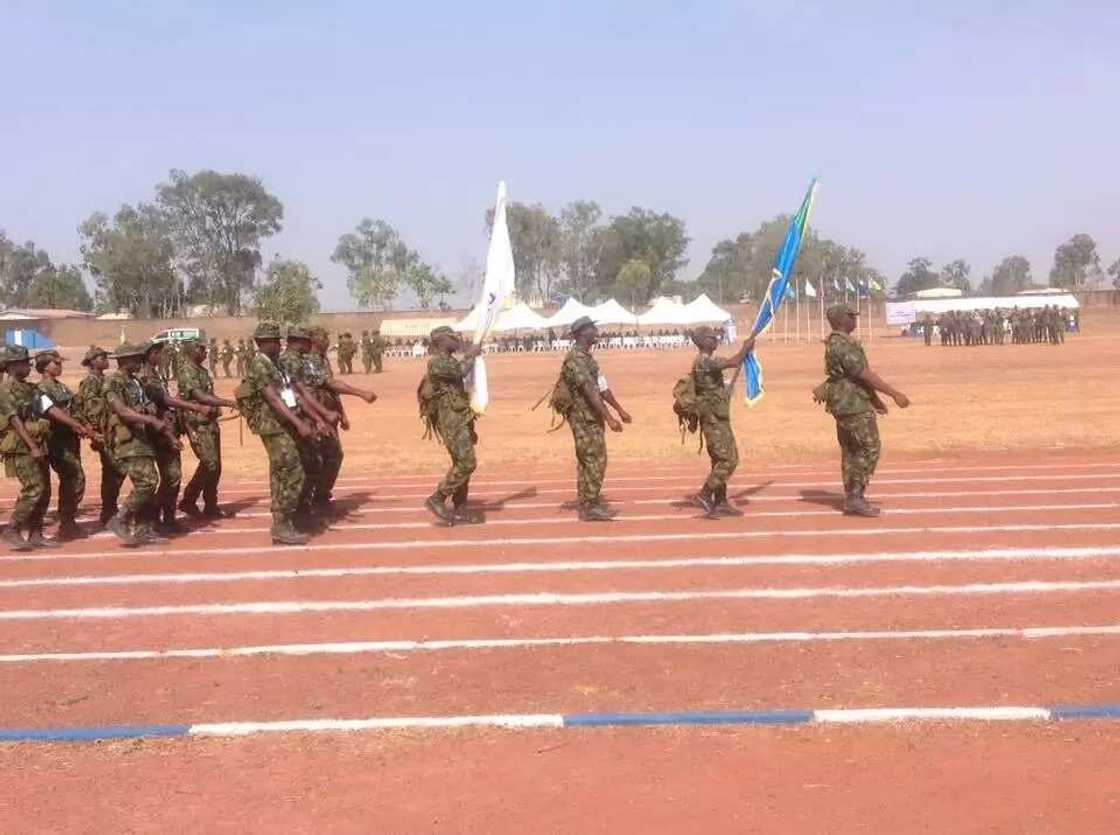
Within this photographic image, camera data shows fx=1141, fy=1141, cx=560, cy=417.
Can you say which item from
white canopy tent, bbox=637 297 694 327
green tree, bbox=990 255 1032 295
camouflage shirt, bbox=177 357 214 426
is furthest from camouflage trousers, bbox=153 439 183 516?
green tree, bbox=990 255 1032 295

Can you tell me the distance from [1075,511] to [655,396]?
15108mm

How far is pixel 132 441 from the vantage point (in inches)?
340

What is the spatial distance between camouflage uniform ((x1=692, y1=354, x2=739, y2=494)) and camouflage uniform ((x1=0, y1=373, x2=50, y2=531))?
202 inches

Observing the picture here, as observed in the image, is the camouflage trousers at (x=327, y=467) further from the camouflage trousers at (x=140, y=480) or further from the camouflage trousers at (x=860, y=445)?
the camouflage trousers at (x=860, y=445)

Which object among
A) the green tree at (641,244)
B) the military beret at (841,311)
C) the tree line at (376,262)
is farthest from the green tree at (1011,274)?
the military beret at (841,311)

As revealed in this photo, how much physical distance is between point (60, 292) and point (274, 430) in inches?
3916

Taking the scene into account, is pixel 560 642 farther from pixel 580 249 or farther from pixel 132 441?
pixel 580 249

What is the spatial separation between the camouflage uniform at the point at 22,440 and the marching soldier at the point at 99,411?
0.35m

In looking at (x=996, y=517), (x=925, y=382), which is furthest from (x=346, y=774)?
(x=925, y=382)

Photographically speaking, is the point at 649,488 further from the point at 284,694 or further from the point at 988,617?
the point at 284,694

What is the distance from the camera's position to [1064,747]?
432 cm

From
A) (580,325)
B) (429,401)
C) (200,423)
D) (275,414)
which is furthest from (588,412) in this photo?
(200,423)

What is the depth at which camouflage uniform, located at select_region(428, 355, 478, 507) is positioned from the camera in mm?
9234

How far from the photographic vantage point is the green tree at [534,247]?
10300 cm
